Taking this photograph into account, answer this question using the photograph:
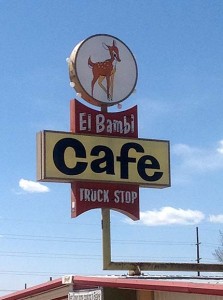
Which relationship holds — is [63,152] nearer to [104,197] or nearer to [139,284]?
[104,197]

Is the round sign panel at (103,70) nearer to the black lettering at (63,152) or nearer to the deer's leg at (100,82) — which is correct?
the deer's leg at (100,82)

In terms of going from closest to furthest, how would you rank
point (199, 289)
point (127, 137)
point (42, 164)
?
point (199, 289)
point (42, 164)
point (127, 137)

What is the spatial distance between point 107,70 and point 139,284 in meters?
9.97

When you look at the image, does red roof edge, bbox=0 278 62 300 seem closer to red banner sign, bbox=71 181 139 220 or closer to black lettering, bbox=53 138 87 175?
red banner sign, bbox=71 181 139 220

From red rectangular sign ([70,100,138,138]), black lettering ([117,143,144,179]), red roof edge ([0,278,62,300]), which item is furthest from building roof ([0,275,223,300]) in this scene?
red rectangular sign ([70,100,138,138])

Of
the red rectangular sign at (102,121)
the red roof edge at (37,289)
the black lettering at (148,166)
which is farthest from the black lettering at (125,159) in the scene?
the red roof edge at (37,289)

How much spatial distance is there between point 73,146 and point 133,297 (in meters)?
6.08

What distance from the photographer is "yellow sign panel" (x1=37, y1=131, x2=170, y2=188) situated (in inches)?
907

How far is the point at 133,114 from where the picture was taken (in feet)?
82.1

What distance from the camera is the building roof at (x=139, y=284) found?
14647 mm

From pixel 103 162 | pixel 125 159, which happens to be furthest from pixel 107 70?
pixel 103 162

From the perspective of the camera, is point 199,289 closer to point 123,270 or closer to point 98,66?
point 123,270

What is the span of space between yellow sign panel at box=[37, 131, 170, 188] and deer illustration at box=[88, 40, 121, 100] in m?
1.70

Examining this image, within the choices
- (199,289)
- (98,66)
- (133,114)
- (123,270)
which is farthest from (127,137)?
(199,289)
